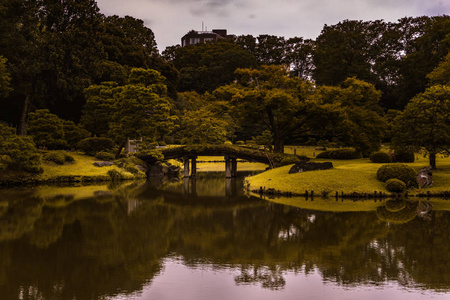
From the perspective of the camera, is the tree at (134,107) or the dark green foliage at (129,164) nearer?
the tree at (134,107)

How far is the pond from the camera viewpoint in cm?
997

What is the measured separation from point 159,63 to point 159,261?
46.9 m

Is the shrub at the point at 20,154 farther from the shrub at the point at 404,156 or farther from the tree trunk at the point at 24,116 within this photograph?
the shrub at the point at 404,156

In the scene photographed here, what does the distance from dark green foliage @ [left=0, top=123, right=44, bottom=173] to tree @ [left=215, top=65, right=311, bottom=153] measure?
57.7 ft

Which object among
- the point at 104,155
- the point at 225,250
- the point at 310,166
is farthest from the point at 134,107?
the point at 225,250

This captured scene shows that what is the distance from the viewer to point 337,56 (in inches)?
2539

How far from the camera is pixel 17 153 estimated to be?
31.3 metres

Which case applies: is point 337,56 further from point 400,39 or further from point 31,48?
point 31,48

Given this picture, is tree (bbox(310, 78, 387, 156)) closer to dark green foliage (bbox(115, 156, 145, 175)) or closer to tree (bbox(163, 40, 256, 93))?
dark green foliage (bbox(115, 156, 145, 175))

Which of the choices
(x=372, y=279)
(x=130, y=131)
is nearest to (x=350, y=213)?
(x=372, y=279)

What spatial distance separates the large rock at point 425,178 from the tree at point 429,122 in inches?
71.6

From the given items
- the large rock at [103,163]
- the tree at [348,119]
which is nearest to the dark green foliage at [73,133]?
the large rock at [103,163]

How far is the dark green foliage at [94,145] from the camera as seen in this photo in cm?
4134

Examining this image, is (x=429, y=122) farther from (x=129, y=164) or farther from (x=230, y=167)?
(x=129, y=164)
